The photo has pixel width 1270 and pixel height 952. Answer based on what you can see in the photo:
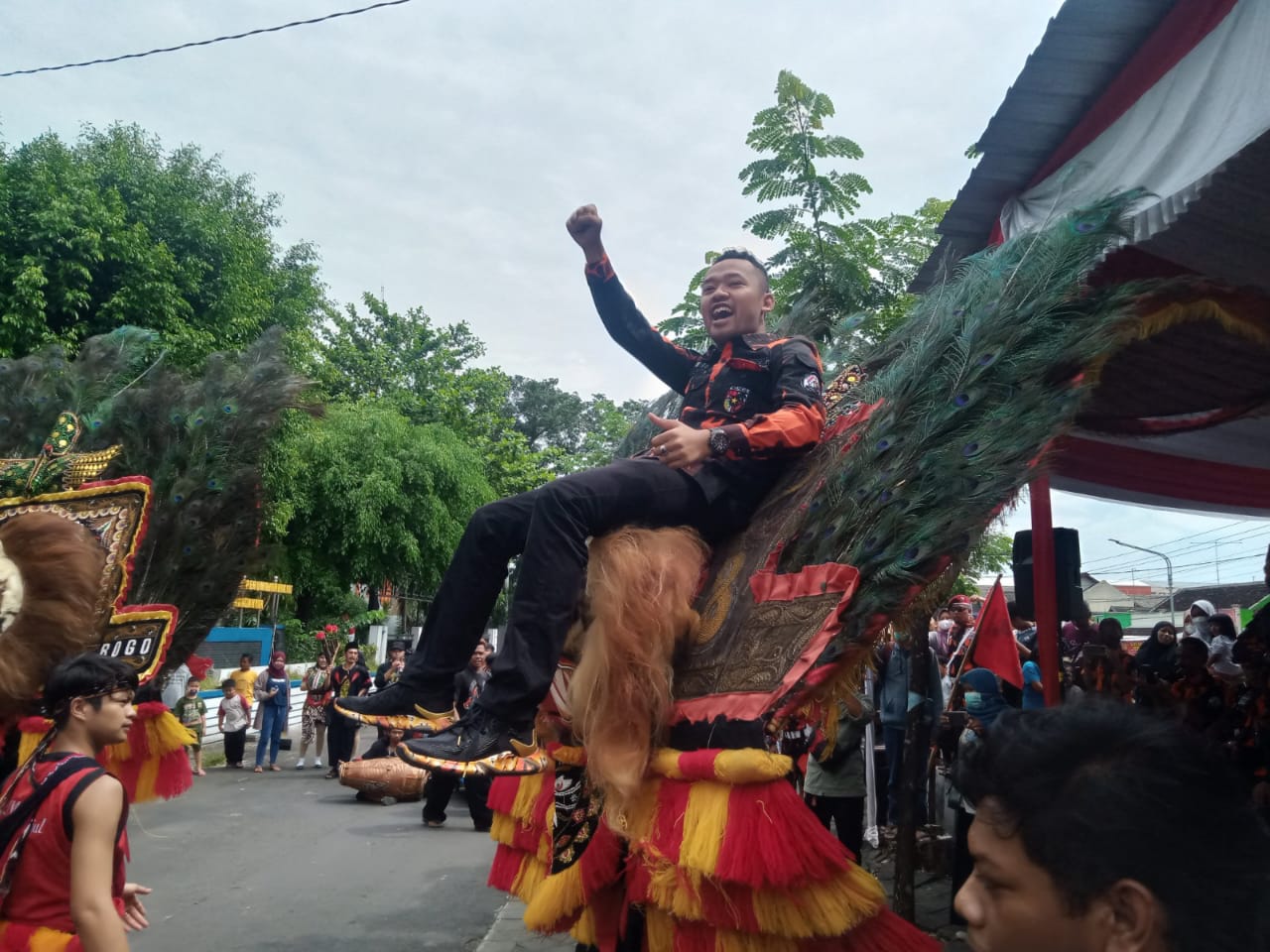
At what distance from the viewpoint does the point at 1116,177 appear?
304cm

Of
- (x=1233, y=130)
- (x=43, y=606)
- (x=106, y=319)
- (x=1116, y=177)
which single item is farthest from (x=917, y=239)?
(x=106, y=319)

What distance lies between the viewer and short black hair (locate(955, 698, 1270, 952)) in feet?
3.36

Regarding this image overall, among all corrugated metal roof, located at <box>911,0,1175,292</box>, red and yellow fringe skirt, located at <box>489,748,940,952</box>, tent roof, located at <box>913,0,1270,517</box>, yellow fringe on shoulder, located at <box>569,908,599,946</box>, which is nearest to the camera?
red and yellow fringe skirt, located at <box>489,748,940,952</box>

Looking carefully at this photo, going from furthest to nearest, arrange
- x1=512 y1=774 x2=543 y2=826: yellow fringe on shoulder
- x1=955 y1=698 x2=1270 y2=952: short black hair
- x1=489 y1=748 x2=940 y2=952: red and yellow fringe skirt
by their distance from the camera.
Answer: x1=512 y1=774 x2=543 y2=826: yellow fringe on shoulder
x1=489 y1=748 x2=940 y2=952: red and yellow fringe skirt
x1=955 y1=698 x2=1270 y2=952: short black hair

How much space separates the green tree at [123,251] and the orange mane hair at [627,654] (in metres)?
11.5

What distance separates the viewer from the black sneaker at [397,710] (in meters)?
2.74

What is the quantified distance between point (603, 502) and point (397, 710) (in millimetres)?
888

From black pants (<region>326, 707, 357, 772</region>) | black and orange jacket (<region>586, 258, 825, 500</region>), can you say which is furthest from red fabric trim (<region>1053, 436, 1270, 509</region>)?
black pants (<region>326, 707, 357, 772</region>)

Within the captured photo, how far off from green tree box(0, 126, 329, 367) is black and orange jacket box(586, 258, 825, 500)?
1064cm

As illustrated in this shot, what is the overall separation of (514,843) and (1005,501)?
2041 mm

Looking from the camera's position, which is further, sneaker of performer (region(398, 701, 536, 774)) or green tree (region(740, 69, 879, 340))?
green tree (region(740, 69, 879, 340))

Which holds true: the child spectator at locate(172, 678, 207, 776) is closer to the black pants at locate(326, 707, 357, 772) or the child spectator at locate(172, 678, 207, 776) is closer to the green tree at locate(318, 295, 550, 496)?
the black pants at locate(326, 707, 357, 772)

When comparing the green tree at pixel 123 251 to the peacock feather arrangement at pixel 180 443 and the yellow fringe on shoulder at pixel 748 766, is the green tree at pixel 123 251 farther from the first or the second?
the yellow fringe on shoulder at pixel 748 766

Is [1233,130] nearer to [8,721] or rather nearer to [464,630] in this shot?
[464,630]
